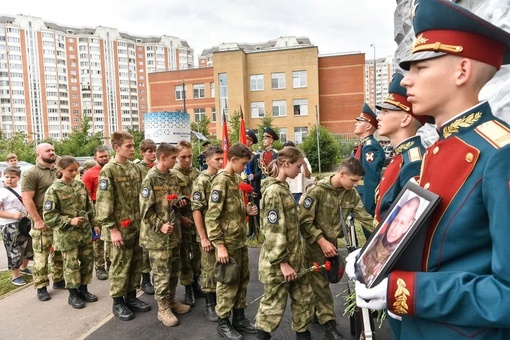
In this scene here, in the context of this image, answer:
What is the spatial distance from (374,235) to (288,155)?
76.4 inches

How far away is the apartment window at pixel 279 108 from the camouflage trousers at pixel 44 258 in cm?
3373

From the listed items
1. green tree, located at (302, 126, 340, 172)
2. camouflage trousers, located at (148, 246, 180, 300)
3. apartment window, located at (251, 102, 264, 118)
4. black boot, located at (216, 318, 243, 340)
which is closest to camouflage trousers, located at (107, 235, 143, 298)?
camouflage trousers, located at (148, 246, 180, 300)

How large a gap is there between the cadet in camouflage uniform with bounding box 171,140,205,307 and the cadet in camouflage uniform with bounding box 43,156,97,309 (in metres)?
1.28

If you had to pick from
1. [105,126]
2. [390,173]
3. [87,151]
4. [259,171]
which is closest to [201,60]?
[105,126]

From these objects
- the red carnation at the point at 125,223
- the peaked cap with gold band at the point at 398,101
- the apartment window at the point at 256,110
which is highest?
the apartment window at the point at 256,110

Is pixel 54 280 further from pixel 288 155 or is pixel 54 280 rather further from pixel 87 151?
pixel 87 151

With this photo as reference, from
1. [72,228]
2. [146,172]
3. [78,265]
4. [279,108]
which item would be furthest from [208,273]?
[279,108]

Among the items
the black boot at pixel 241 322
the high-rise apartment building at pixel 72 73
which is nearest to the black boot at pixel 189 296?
the black boot at pixel 241 322

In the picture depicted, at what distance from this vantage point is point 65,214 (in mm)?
4566

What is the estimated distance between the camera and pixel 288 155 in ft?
10.6

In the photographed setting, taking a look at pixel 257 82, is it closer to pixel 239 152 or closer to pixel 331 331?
pixel 239 152

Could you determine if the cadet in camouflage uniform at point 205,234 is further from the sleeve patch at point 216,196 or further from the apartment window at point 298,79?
the apartment window at point 298,79

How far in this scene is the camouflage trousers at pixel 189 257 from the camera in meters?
4.66

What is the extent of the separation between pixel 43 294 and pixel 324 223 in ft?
13.3
